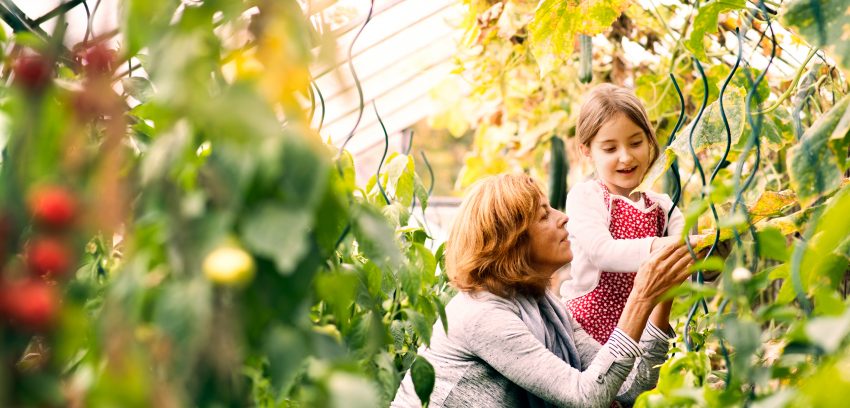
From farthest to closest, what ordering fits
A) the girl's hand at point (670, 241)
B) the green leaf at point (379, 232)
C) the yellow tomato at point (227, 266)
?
the girl's hand at point (670, 241) → the green leaf at point (379, 232) → the yellow tomato at point (227, 266)

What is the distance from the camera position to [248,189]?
1.73 feet

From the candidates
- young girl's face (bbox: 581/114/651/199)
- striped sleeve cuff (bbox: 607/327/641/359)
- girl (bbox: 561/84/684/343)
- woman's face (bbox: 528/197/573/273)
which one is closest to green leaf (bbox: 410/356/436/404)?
striped sleeve cuff (bbox: 607/327/641/359)

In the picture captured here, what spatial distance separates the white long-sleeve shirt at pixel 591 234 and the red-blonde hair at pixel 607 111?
125 mm

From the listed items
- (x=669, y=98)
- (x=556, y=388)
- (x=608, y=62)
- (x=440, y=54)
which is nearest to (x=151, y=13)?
(x=556, y=388)

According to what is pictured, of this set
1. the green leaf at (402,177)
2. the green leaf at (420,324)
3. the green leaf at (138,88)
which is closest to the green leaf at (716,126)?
→ the green leaf at (402,177)

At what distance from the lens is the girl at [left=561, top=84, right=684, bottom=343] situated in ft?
6.62

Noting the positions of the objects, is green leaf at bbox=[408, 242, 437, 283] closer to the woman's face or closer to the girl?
the woman's face

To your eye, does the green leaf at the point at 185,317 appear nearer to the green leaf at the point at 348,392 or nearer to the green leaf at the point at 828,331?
the green leaf at the point at 348,392

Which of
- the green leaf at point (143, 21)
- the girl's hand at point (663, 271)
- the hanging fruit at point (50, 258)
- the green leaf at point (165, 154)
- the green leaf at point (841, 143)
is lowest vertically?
the girl's hand at point (663, 271)

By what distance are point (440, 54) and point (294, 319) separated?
3630 millimetres

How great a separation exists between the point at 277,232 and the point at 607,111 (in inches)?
63.6

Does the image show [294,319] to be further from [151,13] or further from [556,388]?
[556,388]

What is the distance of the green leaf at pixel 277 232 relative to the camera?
0.50 metres

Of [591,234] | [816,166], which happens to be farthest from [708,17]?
[591,234]
